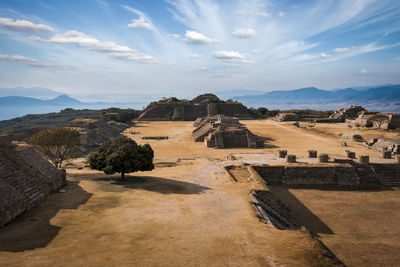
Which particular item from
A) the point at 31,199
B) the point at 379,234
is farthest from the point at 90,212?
the point at 379,234

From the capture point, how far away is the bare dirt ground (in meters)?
10.8

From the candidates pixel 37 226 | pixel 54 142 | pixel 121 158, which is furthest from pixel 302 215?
pixel 54 142

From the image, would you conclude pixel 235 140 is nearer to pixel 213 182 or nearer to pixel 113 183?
pixel 213 182

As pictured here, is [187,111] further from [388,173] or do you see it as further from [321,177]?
[388,173]

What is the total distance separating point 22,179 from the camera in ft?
55.6

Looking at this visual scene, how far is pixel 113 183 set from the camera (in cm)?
2195

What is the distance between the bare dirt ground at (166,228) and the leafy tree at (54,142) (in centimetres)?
245

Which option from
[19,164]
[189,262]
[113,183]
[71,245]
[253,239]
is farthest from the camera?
[113,183]

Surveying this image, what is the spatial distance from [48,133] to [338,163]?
94.8 ft

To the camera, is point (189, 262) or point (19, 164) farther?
point (19, 164)

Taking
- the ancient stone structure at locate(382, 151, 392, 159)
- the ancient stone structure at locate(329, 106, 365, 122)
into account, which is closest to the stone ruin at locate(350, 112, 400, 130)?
the ancient stone structure at locate(329, 106, 365, 122)

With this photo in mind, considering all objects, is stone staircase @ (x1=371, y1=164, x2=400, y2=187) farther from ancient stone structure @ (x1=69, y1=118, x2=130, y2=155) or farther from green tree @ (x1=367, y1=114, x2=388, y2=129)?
green tree @ (x1=367, y1=114, x2=388, y2=129)

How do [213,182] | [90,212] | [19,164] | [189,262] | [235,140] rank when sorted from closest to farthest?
[189,262] < [90,212] < [19,164] < [213,182] < [235,140]

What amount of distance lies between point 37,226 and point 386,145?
43.2m
